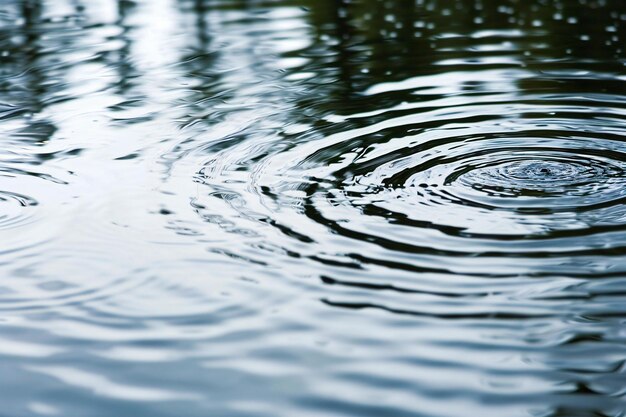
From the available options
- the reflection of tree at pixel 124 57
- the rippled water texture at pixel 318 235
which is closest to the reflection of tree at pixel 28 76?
the rippled water texture at pixel 318 235

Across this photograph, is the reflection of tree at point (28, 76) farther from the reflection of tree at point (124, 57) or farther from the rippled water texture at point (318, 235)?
the reflection of tree at point (124, 57)

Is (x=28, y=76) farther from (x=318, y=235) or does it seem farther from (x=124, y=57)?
(x=318, y=235)

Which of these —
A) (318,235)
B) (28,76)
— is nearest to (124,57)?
(28,76)

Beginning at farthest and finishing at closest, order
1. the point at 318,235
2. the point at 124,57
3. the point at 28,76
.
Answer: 1. the point at 124,57
2. the point at 28,76
3. the point at 318,235

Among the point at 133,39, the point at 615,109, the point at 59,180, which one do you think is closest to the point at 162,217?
the point at 59,180

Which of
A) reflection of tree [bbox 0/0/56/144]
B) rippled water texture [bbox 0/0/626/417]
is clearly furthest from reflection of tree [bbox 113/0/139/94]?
reflection of tree [bbox 0/0/56/144]

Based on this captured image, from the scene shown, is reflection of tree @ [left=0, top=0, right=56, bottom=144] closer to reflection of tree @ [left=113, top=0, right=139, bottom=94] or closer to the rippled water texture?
the rippled water texture

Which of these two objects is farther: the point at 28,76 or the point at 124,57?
the point at 124,57

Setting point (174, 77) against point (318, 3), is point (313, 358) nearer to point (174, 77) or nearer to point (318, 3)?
point (174, 77)

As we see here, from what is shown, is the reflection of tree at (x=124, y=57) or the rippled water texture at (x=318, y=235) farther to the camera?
the reflection of tree at (x=124, y=57)
